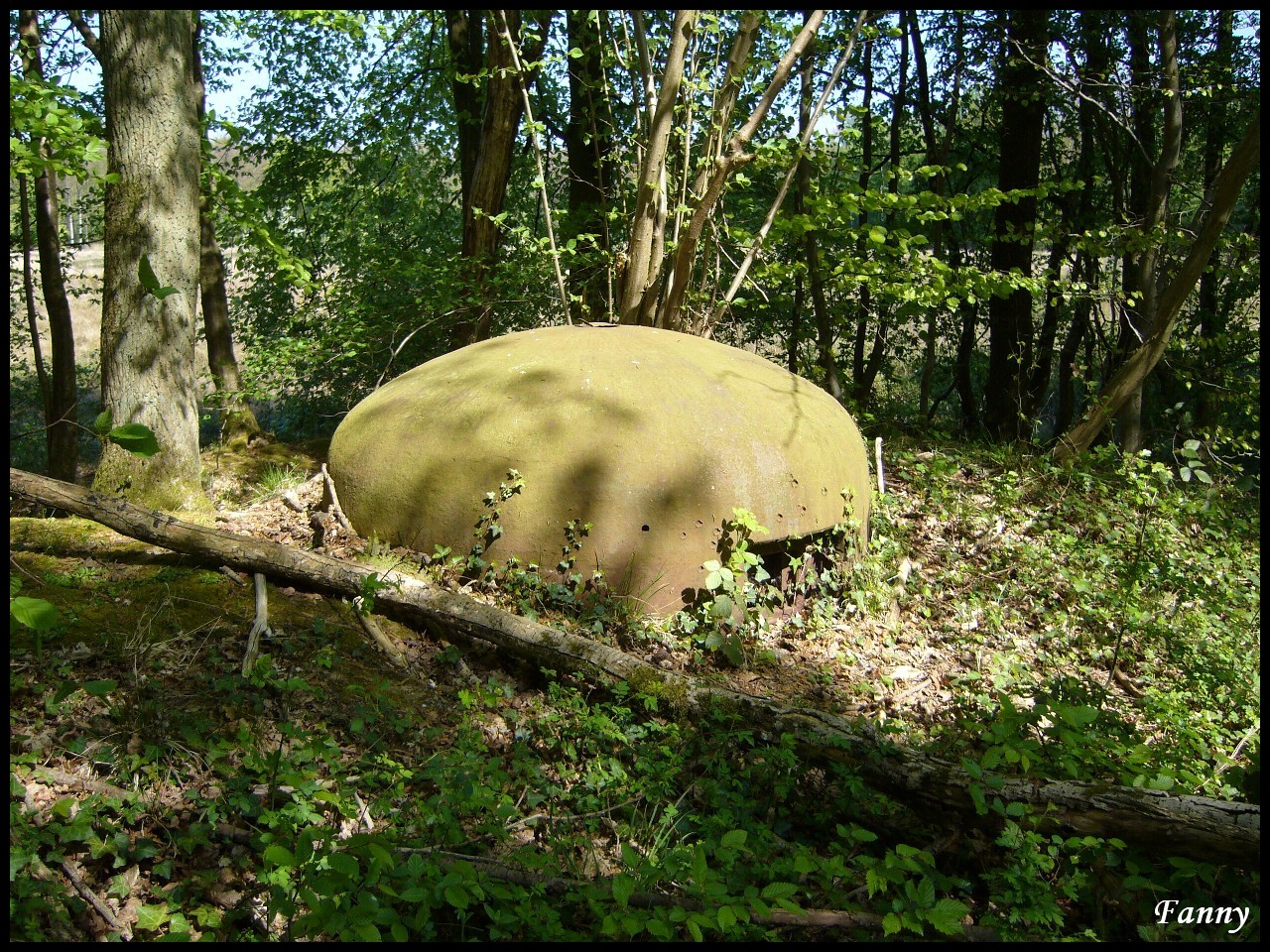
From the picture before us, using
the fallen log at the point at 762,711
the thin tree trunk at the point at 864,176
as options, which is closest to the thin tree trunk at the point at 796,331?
the thin tree trunk at the point at 864,176

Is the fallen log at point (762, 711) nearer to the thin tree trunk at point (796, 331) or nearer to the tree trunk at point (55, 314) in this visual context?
the tree trunk at point (55, 314)

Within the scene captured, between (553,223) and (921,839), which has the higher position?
(553,223)

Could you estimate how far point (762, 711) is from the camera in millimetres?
3596

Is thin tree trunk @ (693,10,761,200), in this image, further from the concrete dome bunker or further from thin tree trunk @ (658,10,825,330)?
the concrete dome bunker

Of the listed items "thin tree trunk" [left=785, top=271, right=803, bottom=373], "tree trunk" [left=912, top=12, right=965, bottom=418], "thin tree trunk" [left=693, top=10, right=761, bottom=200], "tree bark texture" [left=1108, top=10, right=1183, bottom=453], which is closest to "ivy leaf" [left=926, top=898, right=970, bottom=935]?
"thin tree trunk" [left=693, top=10, right=761, bottom=200]

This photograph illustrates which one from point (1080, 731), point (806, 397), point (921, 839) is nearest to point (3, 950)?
point (921, 839)

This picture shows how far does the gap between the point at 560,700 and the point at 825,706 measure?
1.36m

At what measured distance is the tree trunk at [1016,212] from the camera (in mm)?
9264

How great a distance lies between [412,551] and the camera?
4.80 m

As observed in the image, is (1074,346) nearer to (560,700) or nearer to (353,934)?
(560,700)

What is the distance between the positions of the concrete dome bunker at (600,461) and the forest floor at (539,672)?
0.34 meters

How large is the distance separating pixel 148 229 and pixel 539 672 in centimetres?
343

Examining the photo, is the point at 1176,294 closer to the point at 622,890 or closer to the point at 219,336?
the point at 622,890

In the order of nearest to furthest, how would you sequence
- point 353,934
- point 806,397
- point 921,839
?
1. point 353,934
2. point 921,839
3. point 806,397
